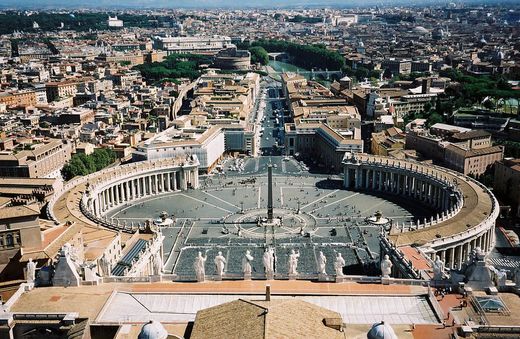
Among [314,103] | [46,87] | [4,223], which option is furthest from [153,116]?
[4,223]

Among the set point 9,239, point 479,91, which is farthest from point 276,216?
point 479,91

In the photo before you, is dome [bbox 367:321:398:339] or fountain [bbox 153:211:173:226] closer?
dome [bbox 367:321:398:339]

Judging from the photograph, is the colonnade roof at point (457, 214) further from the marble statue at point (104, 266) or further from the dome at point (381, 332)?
the dome at point (381, 332)

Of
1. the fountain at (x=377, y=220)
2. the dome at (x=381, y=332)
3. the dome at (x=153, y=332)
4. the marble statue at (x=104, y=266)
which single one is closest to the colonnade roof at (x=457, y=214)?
the fountain at (x=377, y=220)

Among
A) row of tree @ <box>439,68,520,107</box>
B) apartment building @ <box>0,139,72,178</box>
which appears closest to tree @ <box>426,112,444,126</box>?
row of tree @ <box>439,68,520,107</box>

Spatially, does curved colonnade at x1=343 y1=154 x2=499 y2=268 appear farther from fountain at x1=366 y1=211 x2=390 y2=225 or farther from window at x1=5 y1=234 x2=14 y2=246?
window at x1=5 y1=234 x2=14 y2=246

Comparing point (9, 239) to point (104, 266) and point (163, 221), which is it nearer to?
point (104, 266)

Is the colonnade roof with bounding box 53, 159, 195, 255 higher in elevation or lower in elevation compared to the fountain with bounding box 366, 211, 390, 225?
higher
